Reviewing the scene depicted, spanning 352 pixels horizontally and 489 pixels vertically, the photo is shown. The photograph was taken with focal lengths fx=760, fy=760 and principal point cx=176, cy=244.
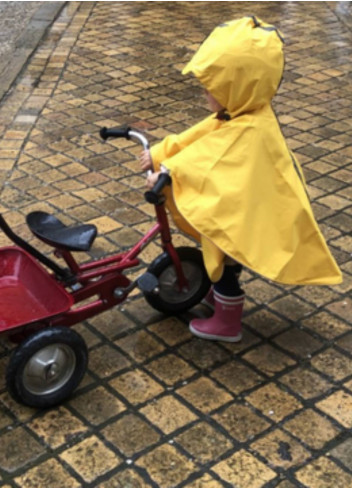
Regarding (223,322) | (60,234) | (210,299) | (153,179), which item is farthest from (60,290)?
(210,299)

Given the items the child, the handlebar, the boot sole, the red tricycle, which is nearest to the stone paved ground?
the boot sole

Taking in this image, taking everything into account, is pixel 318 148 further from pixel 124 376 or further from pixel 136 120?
pixel 124 376

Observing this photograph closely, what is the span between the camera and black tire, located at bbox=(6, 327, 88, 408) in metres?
2.90

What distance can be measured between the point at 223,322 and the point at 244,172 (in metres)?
0.78

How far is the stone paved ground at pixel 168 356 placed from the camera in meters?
2.84

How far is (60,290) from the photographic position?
10.3 feet

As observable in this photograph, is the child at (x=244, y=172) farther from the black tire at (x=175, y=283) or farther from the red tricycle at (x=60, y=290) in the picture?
the black tire at (x=175, y=283)

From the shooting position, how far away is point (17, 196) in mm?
4766

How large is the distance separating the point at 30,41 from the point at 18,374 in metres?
5.56

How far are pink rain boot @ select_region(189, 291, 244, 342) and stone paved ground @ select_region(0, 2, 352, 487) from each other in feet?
0.18

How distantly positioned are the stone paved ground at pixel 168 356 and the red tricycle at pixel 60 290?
0.15m

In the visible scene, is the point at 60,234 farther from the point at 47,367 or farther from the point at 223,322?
the point at 223,322

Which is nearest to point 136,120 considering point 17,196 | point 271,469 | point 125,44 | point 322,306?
point 17,196

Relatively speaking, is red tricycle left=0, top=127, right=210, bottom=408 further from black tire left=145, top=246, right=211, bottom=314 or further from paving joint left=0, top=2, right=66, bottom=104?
paving joint left=0, top=2, right=66, bottom=104
